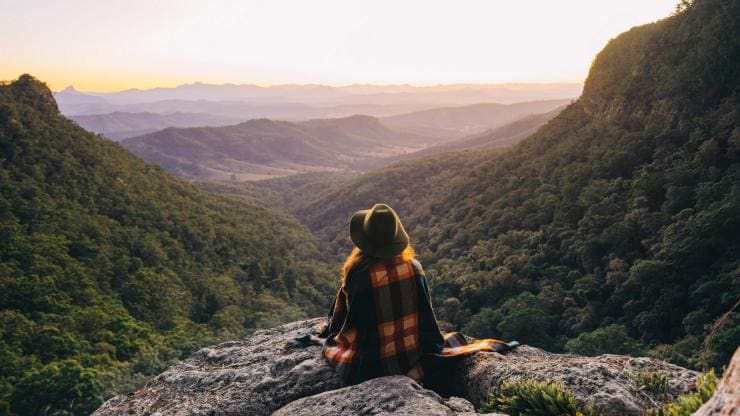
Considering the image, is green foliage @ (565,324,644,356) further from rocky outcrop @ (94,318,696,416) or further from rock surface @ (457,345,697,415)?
rock surface @ (457,345,697,415)

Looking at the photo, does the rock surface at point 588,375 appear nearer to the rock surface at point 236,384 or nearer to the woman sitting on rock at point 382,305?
the woman sitting on rock at point 382,305

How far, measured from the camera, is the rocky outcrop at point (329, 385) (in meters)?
4.47

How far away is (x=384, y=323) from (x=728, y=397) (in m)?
3.17

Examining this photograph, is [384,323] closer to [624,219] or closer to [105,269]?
[624,219]

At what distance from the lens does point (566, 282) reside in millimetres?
31594

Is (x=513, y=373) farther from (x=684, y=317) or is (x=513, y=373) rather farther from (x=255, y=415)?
(x=684, y=317)

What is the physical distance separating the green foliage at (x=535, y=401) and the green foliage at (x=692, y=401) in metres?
0.52

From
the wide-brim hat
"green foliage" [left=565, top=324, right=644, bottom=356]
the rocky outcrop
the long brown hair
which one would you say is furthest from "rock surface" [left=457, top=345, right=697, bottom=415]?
"green foliage" [left=565, top=324, right=644, bottom=356]

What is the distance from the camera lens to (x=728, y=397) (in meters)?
2.87

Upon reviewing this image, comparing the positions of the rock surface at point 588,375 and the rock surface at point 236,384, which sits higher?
the rock surface at point 588,375

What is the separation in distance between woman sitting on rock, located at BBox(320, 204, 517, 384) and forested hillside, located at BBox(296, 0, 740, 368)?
1135 centimetres

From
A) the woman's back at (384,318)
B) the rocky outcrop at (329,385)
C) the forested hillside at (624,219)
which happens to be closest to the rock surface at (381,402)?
the rocky outcrop at (329,385)

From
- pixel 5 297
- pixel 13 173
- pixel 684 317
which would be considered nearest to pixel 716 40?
pixel 684 317

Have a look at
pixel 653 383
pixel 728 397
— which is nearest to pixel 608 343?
pixel 653 383
